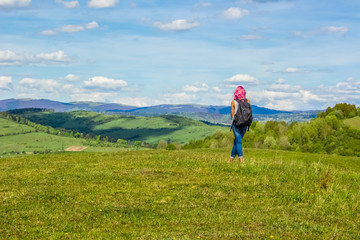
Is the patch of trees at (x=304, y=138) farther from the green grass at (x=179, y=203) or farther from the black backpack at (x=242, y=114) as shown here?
the green grass at (x=179, y=203)

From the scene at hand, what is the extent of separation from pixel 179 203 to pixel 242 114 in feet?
24.6

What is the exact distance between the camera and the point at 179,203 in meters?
12.7

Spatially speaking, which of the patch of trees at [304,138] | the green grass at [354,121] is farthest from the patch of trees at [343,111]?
the patch of trees at [304,138]

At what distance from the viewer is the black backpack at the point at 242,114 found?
62.0ft

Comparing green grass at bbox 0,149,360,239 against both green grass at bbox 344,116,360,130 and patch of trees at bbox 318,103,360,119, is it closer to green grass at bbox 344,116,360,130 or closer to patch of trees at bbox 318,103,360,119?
green grass at bbox 344,116,360,130

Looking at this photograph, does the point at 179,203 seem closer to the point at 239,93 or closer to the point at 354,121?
the point at 239,93

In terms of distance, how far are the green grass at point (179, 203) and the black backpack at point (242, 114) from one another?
2.03 metres

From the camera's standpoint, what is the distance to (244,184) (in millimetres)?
15344

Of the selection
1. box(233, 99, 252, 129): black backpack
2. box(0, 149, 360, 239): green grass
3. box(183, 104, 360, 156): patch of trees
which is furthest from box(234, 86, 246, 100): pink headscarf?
box(183, 104, 360, 156): patch of trees

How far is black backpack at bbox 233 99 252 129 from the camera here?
62.0 feet

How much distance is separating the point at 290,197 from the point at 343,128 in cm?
14311

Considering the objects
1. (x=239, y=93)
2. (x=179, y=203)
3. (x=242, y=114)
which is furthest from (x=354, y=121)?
(x=179, y=203)

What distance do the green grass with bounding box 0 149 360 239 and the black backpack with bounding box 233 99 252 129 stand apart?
2034mm

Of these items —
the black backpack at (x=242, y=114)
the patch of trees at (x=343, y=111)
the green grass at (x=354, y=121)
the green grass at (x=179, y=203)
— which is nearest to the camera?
the green grass at (x=179, y=203)
